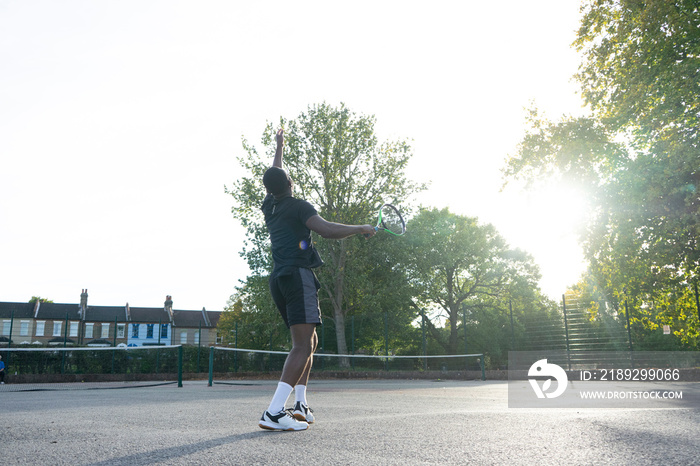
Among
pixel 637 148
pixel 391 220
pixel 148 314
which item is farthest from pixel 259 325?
pixel 148 314

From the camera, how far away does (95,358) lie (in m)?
22.4

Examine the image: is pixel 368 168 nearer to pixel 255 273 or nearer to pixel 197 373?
pixel 255 273

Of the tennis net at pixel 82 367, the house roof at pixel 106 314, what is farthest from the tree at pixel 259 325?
the house roof at pixel 106 314

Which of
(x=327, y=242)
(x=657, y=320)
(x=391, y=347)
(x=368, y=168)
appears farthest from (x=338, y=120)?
(x=657, y=320)

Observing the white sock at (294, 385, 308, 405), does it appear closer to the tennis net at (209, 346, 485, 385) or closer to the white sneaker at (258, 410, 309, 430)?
the white sneaker at (258, 410, 309, 430)

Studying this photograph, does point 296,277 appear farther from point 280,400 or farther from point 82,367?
point 82,367

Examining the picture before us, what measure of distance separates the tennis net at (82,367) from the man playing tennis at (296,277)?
1773 centimetres

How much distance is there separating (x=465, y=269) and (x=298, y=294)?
4274 centimetres

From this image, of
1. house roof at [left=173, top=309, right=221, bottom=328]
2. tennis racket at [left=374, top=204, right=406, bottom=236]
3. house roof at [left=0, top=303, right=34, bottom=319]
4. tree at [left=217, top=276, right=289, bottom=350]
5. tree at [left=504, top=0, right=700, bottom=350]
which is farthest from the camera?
house roof at [left=173, top=309, right=221, bottom=328]

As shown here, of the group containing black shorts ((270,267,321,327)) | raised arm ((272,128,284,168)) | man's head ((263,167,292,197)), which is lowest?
black shorts ((270,267,321,327))

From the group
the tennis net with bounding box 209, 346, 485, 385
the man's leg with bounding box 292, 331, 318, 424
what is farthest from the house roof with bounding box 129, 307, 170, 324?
the man's leg with bounding box 292, 331, 318, 424

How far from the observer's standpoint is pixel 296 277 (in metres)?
4.53

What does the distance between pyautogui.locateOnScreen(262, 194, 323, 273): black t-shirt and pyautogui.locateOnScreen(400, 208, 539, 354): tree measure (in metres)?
37.4

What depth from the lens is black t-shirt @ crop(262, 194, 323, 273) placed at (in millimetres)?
4656
